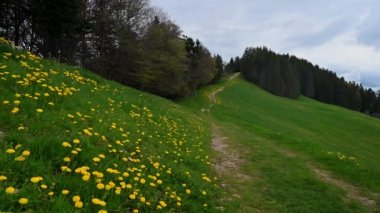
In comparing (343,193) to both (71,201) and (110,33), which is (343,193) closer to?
(71,201)

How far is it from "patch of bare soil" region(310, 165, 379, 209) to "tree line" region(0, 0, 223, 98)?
902 inches

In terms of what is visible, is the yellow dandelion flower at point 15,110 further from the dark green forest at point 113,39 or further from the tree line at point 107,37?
the tree line at point 107,37

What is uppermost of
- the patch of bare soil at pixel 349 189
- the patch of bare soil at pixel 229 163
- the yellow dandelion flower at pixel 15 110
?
the yellow dandelion flower at pixel 15 110

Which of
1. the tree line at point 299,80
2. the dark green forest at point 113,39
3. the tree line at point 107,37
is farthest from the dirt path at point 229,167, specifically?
the tree line at point 299,80

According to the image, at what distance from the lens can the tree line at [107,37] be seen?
28.2 meters

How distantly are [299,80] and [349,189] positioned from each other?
12802 cm

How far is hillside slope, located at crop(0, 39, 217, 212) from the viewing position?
4820mm

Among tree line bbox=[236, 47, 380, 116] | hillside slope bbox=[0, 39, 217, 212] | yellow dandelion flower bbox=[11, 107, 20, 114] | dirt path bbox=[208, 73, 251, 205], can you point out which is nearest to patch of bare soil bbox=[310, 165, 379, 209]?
dirt path bbox=[208, 73, 251, 205]

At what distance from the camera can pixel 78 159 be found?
20.2ft

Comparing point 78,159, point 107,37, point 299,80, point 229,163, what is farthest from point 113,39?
point 299,80

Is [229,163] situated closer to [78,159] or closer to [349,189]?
[349,189]

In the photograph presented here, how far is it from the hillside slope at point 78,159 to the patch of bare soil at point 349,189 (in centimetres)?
442

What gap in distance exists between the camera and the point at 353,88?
13362 cm

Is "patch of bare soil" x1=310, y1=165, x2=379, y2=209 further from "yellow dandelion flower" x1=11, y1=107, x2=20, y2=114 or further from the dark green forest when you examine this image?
the dark green forest
